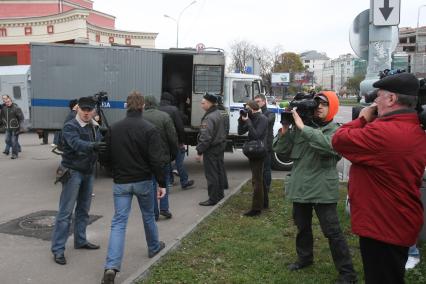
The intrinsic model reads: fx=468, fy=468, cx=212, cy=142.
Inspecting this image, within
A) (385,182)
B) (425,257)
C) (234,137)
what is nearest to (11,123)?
(234,137)

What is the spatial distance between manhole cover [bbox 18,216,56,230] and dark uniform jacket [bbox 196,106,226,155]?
2537mm

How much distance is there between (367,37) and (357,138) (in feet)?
12.7

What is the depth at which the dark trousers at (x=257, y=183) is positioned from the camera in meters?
7.05

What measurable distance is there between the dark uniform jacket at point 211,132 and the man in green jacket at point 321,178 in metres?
3.17

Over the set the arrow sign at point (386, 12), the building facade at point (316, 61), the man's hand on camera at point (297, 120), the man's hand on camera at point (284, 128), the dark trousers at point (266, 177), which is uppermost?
the building facade at point (316, 61)

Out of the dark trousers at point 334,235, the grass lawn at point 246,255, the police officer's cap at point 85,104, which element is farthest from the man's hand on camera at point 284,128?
the police officer's cap at point 85,104

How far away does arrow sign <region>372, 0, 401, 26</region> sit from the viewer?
584 centimetres

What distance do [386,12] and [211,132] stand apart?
325 centimetres

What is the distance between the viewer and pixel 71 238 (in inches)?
239

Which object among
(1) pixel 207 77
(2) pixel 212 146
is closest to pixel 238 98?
(1) pixel 207 77

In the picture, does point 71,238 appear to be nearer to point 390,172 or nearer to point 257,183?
point 257,183

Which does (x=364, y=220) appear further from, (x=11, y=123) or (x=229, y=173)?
(x=11, y=123)

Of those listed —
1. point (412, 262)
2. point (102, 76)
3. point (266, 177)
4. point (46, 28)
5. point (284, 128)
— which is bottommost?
point (412, 262)

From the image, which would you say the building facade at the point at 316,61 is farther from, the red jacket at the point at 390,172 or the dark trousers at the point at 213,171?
the red jacket at the point at 390,172
